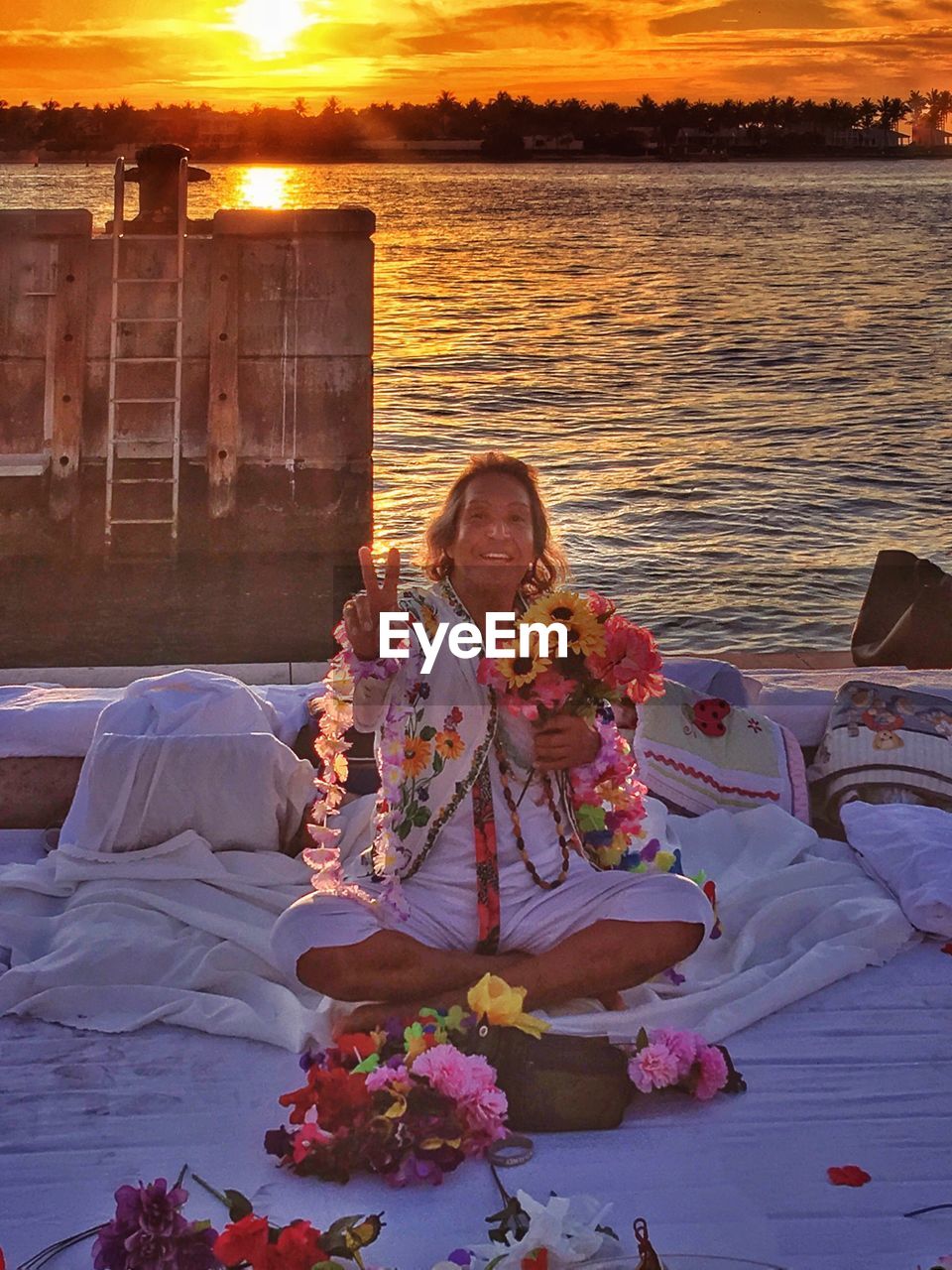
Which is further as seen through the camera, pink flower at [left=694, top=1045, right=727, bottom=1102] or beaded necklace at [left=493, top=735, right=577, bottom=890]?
beaded necklace at [left=493, top=735, right=577, bottom=890]

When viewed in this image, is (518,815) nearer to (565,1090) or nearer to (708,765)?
(565,1090)

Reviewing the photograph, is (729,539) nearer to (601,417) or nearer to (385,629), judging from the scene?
(601,417)

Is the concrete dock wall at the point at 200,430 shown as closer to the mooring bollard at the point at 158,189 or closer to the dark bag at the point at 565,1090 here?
the mooring bollard at the point at 158,189

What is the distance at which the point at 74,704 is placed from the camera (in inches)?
179

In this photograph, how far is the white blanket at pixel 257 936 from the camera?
3.45 metres

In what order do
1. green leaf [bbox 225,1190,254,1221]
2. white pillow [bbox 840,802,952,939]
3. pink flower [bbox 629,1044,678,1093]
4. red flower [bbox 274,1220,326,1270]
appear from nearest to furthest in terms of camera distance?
1. red flower [bbox 274,1220,326,1270]
2. green leaf [bbox 225,1190,254,1221]
3. pink flower [bbox 629,1044,678,1093]
4. white pillow [bbox 840,802,952,939]

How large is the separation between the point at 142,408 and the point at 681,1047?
10.00 meters

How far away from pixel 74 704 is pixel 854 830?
2.06 metres

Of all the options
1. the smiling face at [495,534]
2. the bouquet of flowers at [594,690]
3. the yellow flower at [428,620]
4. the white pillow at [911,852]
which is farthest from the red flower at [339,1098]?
the white pillow at [911,852]

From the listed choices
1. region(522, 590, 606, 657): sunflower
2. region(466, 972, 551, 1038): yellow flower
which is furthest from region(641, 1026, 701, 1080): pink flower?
region(522, 590, 606, 657): sunflower

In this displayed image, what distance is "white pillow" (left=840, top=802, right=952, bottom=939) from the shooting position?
12.4ft

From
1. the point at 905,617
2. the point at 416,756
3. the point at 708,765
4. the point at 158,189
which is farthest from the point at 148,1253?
the point at 158,189

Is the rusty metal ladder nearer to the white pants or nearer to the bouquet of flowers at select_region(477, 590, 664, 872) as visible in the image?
the bouquet of flowers at select_region(477, 590, 664, 872)

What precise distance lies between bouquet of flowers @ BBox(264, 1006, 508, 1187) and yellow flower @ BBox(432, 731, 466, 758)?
670 millimetres
